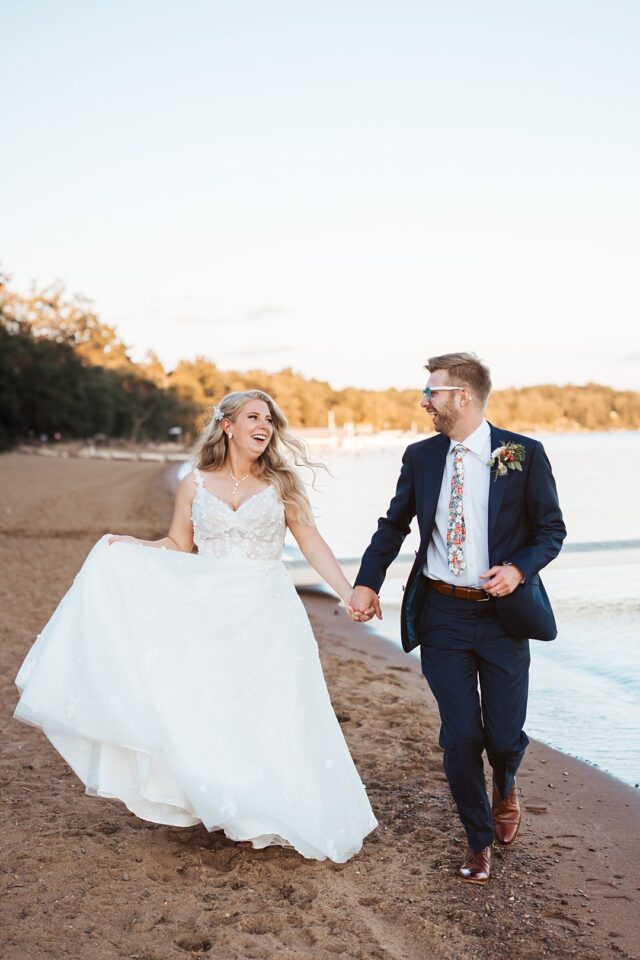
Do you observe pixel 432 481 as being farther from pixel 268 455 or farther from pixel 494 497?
pixel 268 455

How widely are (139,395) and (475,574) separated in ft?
323

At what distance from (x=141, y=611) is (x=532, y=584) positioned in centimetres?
165

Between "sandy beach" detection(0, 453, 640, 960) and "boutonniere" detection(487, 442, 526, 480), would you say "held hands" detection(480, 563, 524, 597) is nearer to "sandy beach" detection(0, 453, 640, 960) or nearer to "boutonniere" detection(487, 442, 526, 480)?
"boutonniere" detection(487, 442, 526, 480)

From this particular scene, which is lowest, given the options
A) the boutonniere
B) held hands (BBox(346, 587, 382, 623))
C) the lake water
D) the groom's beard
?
the lake water

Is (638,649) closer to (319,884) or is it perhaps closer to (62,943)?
(319,884)

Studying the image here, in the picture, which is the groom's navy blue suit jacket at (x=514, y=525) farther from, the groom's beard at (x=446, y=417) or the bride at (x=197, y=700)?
the bride at (x=197, y=700)

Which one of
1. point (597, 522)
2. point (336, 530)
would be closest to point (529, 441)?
point (336, 530)

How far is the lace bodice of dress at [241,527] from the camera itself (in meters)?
4.47

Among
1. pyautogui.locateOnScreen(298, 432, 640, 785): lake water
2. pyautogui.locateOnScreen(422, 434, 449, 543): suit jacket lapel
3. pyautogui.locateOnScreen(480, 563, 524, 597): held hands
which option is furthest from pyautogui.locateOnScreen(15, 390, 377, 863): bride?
pyautogui.locateOnScreen(298, 432, 640, 785): lake water

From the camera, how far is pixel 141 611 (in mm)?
4121

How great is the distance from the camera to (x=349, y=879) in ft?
13.2

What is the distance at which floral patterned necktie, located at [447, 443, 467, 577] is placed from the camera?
4059mm

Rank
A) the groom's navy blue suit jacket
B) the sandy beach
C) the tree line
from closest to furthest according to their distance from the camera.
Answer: the sandy beach
the groom's navy blue suit jacket
the tree line

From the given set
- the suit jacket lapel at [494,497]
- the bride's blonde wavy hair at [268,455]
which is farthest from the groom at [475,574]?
the bride's blonde wavy hair at [268,455]
